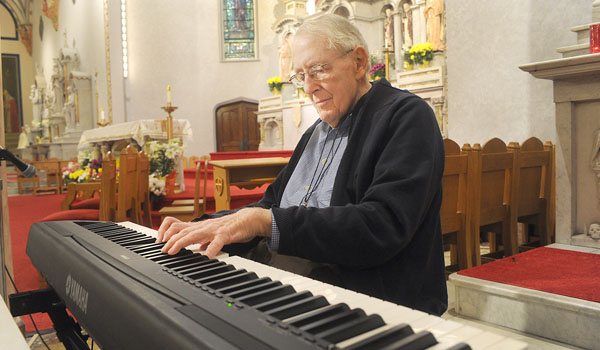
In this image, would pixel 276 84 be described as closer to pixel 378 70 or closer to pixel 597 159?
pixel 378 70

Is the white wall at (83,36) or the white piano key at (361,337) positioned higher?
the white wall at (83,36)

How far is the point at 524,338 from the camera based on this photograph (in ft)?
7.91

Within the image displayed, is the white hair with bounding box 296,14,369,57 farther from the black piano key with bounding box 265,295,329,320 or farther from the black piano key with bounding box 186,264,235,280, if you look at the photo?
the black piano key with bounding box 265,295,329,320

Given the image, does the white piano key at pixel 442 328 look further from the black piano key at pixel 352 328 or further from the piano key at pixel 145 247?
the piano key at pixel 145 247

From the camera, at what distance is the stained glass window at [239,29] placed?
15.4m

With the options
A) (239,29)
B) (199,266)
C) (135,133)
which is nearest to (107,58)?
(239,29)

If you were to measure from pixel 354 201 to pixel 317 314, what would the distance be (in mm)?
739

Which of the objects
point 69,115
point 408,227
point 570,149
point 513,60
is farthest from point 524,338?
point 69,115

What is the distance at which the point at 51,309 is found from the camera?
154 centimetres

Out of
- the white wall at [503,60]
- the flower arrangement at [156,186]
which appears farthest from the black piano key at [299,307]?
the flower arrangement at [156,186]

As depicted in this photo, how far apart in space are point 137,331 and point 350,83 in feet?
3.34

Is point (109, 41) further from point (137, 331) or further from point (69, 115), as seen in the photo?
point (137, 331)

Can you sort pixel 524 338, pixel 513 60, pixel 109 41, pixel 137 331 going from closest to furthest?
1. pixel 137 331
2. pixel 524 338
3. pixel 513 60
4. pixel 109 41

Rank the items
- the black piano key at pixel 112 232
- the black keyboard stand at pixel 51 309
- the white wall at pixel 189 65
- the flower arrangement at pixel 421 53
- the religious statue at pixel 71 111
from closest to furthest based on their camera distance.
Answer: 1. the black piano key at pixel 112 232
2. the black keyboard stand at pixel 51 309
3. the flower arrangement at pixel 421 53
4. the white wall at pixel 189 65
5. the religious statue at pixel 71 111
